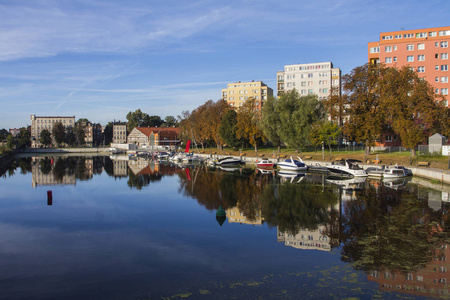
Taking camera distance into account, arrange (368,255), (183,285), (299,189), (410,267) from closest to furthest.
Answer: (183,285), (410,267), (368,255), (299,189)

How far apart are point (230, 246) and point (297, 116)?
56570mm

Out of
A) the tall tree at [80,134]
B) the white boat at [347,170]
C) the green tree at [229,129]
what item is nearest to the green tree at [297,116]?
the white boat at [347,170]

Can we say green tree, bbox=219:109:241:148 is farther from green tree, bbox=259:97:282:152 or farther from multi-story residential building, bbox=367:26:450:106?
multi-story residential building, bbox=367:26:450:106

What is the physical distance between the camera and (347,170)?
5053 centimetres

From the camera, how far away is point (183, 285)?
14.4m

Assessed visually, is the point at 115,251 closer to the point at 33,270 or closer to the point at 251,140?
the point at 33,270

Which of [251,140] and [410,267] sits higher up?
[251,140]

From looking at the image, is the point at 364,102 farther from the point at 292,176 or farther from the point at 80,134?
the point at 80,134

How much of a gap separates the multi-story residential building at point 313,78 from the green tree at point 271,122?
40.8m

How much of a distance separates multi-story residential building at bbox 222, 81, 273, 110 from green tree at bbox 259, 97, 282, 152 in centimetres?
6063

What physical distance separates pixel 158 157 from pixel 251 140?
3549cm

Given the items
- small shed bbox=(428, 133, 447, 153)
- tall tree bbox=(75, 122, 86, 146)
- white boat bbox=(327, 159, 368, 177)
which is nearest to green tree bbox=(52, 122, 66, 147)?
tall tree bbox=(75, 122, 86, 146)

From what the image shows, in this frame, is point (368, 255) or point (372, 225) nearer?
point (368, 255)

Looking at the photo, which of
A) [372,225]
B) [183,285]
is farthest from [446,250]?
[183,285]
